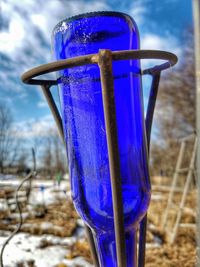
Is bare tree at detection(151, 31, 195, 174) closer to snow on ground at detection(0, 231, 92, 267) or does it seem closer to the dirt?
the dirt

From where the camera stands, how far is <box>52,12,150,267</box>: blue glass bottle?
66 centimetres

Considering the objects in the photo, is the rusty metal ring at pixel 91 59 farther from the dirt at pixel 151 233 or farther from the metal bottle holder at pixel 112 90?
the dirt at pixel 151 233

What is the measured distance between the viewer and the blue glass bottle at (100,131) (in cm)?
66

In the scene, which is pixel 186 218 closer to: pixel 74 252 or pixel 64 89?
pixel 74 252

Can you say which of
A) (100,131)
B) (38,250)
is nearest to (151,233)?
(38,250)

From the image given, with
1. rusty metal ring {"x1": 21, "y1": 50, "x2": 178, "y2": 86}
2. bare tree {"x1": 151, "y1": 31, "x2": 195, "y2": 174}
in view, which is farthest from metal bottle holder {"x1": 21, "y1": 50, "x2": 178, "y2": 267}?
bare tree {"x1": 151, "y1": 31, "x2": 195, "y2": 174}

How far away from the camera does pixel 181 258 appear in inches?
144

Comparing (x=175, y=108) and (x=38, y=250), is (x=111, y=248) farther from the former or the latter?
(x=175, y=108)

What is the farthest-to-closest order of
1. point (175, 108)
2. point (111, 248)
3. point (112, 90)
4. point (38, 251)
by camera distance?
point (175, 108) < point (38, 251) < point (111, 248) < point (112, 90)

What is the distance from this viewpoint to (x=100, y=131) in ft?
2.17

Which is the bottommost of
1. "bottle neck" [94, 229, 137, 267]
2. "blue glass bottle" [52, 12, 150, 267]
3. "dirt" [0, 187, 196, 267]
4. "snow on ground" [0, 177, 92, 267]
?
"dirt" [0, 187, 196, 267]

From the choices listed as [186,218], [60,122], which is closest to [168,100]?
[186,218]

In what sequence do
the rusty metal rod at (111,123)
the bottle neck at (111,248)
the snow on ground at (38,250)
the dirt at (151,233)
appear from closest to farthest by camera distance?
1. the rusty metal rod at (111,123)
2. the bottle neck at (111,248)
3. the snow on ground at (38,250)
4. the dirt at (151,233)

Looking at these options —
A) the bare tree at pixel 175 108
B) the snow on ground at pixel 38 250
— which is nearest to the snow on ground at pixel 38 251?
the snow on ground at pixel 38 250
